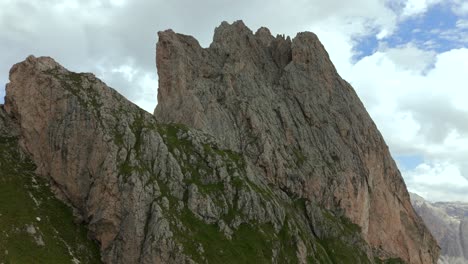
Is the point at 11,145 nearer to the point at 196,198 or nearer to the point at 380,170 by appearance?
the point at 196,198

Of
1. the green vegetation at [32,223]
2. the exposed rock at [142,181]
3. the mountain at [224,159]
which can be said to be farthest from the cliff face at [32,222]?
the exposed rock at [142,181]

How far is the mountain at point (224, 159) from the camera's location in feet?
360

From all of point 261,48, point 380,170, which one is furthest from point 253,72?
point 380,170

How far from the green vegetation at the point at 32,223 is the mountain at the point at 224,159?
9.95 feet

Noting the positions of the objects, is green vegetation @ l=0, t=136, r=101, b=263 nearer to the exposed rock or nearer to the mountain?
the mountain

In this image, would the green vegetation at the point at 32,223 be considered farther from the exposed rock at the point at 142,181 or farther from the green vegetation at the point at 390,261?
the green vegetation at the point at 390,261

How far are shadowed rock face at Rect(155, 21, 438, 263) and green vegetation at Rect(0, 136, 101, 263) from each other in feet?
179

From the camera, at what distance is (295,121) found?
172375 millimetres

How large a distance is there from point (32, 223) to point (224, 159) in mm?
58317

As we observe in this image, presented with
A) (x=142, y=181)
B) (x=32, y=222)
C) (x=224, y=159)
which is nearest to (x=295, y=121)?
(x=224, y=159)

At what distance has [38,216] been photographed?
10275cm

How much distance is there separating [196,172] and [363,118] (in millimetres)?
94153

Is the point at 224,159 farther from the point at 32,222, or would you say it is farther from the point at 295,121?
the point at 32,222

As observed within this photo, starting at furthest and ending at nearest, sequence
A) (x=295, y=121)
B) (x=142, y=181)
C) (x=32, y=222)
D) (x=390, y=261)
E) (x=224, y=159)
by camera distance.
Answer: (x=295, y=121) < (x=390, y=261) < (x=224, y=159) < (x=142, y=181) < (x=32, y=222)
